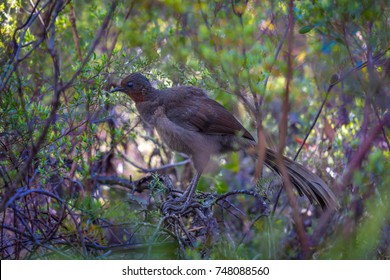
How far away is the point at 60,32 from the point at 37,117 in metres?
2.01

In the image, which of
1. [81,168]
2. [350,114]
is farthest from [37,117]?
[350,114]

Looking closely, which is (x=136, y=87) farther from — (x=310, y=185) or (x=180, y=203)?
(x=310, y=185)

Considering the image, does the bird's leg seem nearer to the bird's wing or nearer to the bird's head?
the bird's wing

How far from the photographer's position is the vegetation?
378 cm

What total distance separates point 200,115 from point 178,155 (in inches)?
72.6

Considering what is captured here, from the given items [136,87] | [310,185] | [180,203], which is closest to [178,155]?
[136,87]

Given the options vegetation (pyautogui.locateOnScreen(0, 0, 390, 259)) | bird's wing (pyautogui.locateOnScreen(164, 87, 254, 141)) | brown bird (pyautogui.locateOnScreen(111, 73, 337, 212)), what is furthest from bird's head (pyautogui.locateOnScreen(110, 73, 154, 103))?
bird's wing (pyautogui.locateOnScreen(164, 87, 254, 141))

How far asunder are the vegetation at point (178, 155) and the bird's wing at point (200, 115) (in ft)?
0.65

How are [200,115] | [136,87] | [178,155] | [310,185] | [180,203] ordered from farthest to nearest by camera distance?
[178,155] → [136,87] → [200,115] → [180,203] → [310,185]

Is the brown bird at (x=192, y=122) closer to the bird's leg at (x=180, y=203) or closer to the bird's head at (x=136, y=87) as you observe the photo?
the bird's head at (x=136, y=87)

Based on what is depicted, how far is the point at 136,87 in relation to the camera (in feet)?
19.1

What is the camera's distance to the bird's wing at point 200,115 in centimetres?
554

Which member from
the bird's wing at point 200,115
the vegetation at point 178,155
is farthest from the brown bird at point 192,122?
the vegetation at point 178,155

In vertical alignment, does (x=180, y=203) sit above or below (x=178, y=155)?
below
